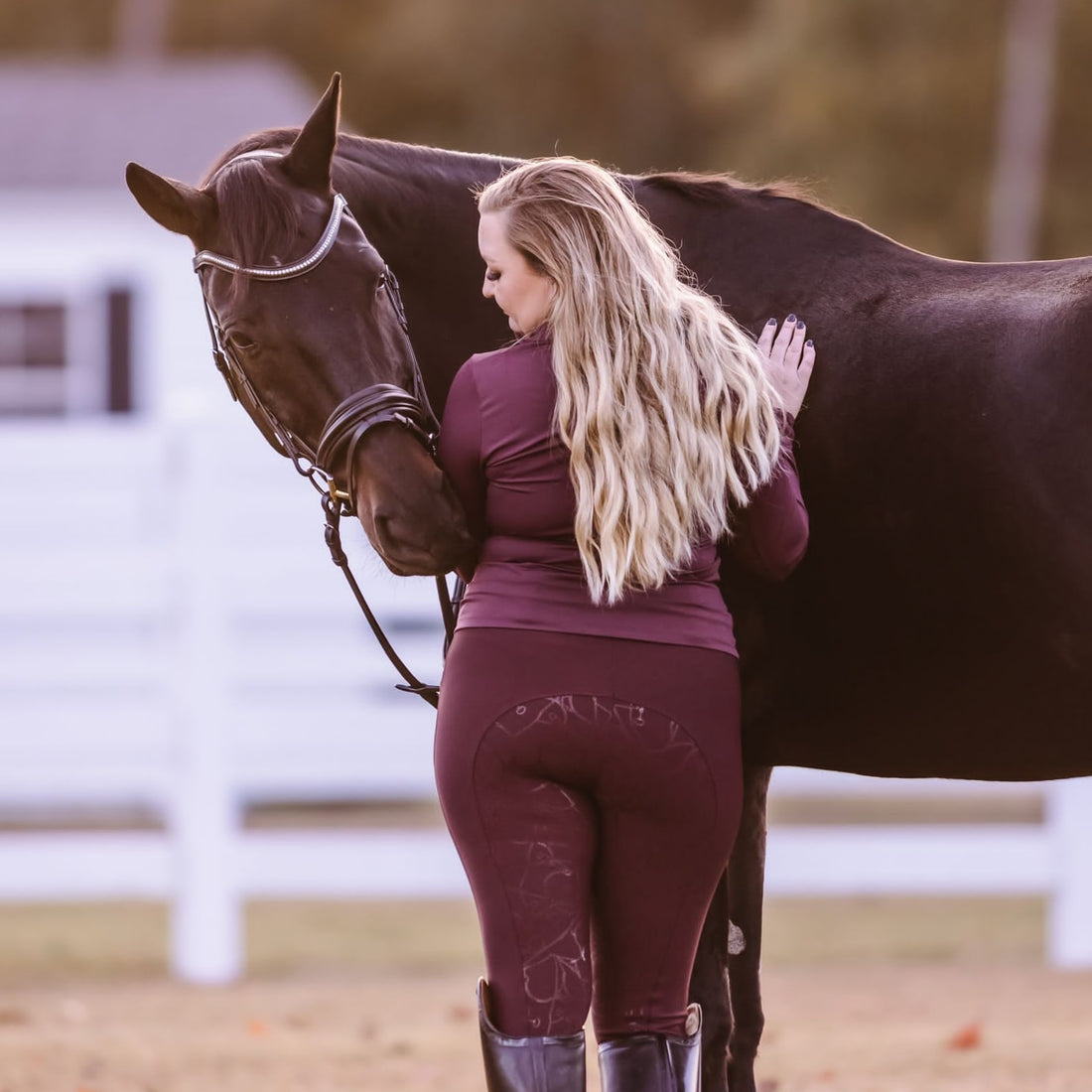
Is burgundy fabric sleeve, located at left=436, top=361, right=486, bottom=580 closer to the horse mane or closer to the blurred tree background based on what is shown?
the horse mane

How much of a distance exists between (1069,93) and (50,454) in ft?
58.3

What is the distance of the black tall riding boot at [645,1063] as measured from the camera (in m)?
2.91

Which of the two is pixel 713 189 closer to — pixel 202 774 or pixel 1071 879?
pixel 202 774

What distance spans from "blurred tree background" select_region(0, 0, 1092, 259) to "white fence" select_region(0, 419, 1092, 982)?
32.5 feet

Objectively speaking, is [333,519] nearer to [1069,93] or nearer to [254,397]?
[254,397]

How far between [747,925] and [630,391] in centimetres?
155

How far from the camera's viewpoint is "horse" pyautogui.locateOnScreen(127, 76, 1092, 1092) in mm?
3201

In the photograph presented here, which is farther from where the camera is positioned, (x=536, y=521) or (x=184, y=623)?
(x=184, y=623)

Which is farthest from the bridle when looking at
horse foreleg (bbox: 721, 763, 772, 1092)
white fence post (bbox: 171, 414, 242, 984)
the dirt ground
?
white fence post (bbox: 171, 414, 242, 984)

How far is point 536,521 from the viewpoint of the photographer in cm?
285

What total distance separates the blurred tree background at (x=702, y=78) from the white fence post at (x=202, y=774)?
10614mm

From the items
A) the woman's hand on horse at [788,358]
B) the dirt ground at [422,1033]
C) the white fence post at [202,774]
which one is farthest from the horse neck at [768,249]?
the white fence post at [202,774]

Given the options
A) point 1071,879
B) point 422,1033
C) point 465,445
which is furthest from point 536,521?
point 1071,879

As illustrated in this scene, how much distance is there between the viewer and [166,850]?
6.99 meters
